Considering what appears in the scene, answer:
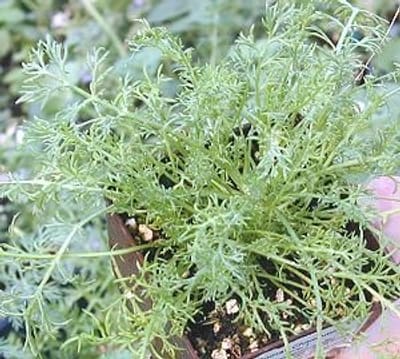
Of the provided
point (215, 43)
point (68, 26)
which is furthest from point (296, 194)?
point (68, 26)

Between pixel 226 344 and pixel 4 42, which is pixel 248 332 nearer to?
pixel 226 344

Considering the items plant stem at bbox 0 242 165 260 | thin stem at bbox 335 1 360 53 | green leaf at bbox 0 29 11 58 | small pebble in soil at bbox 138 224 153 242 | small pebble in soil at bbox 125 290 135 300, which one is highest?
thin stem at bbox 335 1 360 53

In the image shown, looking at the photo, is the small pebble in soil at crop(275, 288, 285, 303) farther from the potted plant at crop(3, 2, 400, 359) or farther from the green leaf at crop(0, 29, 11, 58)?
the green leaf at crop(0, 29, 11, 58)

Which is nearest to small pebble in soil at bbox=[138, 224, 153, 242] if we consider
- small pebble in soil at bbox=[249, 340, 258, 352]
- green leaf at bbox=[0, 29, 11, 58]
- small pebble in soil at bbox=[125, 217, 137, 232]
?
small pebble in soil at bbox=[125, 217, 137, 232]

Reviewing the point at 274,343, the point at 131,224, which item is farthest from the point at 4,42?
the point at 274,343

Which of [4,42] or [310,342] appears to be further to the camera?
[4,42]

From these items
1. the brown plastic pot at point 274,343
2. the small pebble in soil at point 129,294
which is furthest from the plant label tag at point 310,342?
the small pebble in soil at point 129,294

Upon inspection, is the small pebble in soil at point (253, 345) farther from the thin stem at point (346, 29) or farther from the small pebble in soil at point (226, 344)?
the thin stem at point (346, 29)
